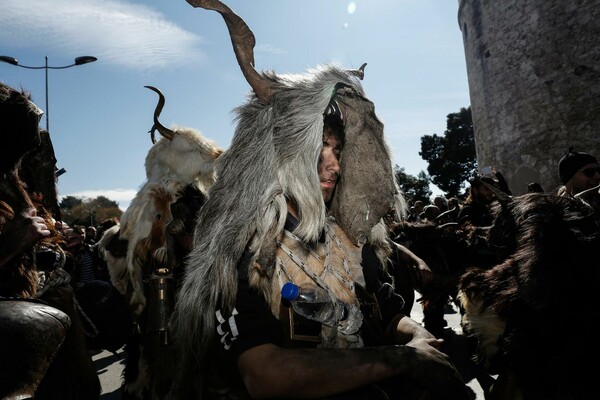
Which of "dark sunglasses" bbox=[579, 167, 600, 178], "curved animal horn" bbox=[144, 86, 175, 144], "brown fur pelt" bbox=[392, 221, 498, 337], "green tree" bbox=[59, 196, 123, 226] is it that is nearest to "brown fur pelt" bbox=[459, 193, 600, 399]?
"dark sunglasses" bbox=[579, 167, 600, 178]

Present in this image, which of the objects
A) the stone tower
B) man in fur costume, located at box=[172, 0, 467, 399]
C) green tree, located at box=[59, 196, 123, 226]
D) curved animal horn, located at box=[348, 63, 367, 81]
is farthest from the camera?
green tree, located at box=[59, 196, 123, 226]

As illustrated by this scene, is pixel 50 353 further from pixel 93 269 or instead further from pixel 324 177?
pixel 93 269

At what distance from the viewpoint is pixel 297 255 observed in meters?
1.78

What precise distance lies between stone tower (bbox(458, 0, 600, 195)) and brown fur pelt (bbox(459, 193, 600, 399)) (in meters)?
12.3

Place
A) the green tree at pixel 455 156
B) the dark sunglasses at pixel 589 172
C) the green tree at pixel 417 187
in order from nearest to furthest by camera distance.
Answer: the dark sunglasses at pixel 589 172
the green tree at pixel 417 187
the green tree at pixel 455 156

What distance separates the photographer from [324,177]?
80.9 inches

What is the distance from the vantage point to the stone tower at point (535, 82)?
1241 cm

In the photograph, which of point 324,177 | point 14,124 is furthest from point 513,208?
point 14,124

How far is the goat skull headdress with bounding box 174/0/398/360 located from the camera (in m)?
1.75

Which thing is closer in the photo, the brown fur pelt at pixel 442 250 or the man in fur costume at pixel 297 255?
the man in fur costume at pixel 297 255

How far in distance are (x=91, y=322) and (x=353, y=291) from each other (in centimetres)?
138

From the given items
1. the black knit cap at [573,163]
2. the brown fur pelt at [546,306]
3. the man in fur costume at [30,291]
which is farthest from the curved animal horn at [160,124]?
the black knit cap at [573,163]

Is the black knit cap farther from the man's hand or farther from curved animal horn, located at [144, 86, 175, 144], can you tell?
the man's hand

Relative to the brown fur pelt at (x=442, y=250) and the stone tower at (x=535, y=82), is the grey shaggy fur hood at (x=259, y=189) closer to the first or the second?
the brown fur pelt at (x=442, y=250)
